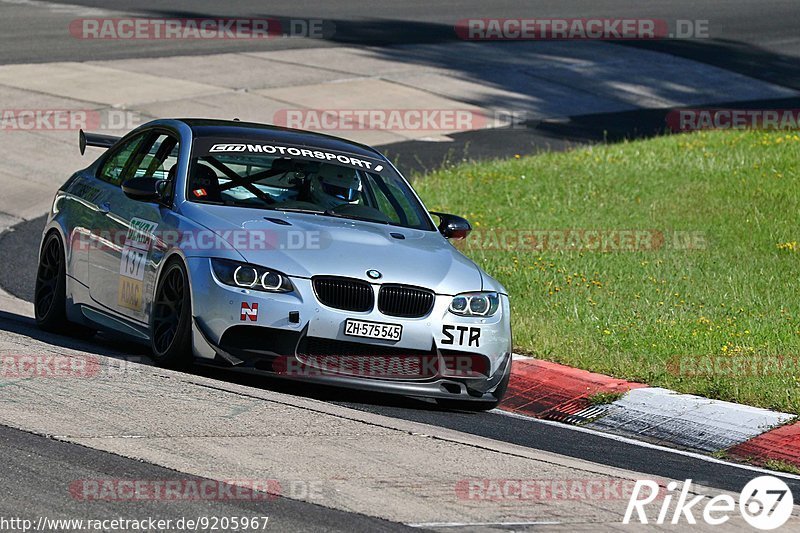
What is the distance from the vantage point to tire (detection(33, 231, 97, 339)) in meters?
9.90

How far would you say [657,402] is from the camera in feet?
30.7

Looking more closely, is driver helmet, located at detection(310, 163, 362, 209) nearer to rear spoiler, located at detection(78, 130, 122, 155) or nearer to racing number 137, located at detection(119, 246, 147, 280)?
racing number 137, located at detection(119, 246, 147, 280)

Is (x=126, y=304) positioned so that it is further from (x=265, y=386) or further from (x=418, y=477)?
(x=418, y=477)

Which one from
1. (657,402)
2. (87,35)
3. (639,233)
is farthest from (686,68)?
(657,402)

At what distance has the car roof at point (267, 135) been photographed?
31.4ft

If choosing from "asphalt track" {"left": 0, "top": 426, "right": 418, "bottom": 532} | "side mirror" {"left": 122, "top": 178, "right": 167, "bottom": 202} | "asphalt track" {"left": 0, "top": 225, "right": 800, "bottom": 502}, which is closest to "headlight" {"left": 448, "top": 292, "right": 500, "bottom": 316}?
"asphalt track" {"left": 0, "top": 225, "right": 800, "bottom": 502}

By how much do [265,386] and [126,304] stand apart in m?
1.12
